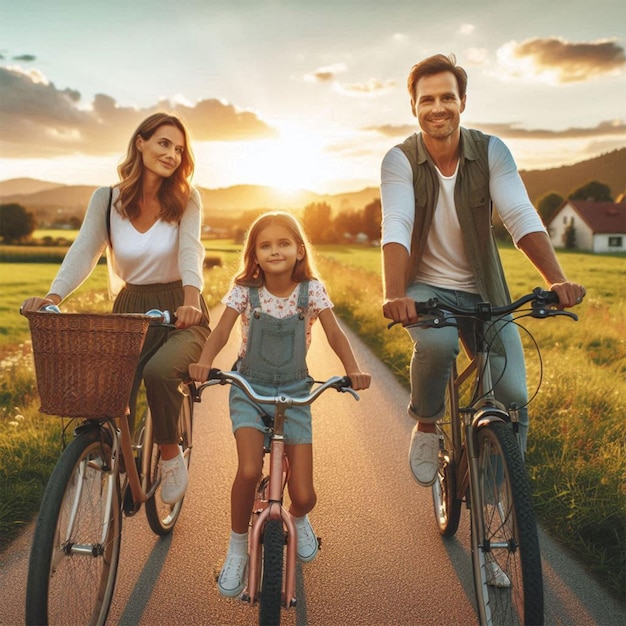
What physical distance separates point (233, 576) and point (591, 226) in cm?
7074

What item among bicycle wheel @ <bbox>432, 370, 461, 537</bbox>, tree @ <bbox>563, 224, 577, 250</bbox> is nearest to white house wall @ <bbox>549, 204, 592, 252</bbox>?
tree @ <bbox>563, 224, 577, 250</bbox>

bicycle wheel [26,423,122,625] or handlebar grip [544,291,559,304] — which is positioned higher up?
handlebar grip [544,291,559,304]

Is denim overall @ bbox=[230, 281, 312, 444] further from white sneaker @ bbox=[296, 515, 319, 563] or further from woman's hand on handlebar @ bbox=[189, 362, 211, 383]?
white sneaker @ bbox=[296, 515, 319, 563]

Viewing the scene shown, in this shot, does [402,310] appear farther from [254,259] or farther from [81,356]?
[81,356]

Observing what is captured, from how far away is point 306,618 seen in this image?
3.46m

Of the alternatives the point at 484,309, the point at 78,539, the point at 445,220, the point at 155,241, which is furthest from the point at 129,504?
the point at 445,220

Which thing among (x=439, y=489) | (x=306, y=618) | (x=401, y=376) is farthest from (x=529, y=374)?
(x=306, y=618)

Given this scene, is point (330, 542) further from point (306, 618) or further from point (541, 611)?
point (541, 611)

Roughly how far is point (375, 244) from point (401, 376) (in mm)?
83387

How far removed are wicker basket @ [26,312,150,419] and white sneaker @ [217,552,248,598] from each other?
2.88 ft

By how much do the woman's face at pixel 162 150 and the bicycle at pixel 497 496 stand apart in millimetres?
1643

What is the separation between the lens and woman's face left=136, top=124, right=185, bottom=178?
13.5 ft

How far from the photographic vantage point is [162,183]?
13.9 feet

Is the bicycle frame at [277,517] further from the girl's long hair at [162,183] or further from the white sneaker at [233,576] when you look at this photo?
the girl's long hair at [162,183]
